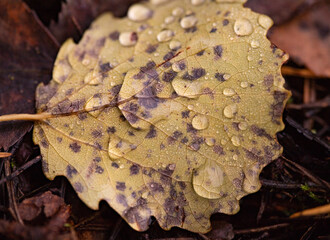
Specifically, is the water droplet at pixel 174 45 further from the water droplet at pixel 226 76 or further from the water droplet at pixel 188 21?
the water droplet at pixel 226 76

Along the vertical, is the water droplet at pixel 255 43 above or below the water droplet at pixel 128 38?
below

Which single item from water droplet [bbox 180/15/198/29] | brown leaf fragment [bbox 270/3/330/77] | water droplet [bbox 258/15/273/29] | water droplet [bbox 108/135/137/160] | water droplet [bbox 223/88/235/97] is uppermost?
water droplet [bbox 180/15/198/29]

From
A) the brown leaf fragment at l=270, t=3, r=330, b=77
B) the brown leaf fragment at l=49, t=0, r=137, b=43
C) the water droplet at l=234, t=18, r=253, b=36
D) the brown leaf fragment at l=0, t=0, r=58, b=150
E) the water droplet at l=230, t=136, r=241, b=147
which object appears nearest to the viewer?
the water droplet at l=230, t=136, r=241, b=147

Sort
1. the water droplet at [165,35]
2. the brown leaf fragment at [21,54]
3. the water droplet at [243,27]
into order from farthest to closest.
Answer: the brown leaf fragment at [21,54] → the water droplet at [165,35] → the water droplet at [243,27]

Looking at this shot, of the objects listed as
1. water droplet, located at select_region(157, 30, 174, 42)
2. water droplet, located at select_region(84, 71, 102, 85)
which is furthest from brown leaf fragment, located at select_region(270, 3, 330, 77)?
water droplet, located at select_region(84, 71, 102, 85)

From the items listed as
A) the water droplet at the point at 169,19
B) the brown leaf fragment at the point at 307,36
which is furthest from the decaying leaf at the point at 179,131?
the brown leaf fragment at the point at 307,36

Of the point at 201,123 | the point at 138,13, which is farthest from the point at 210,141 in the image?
the point at 138,13

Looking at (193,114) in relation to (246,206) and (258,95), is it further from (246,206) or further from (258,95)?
(246,206)

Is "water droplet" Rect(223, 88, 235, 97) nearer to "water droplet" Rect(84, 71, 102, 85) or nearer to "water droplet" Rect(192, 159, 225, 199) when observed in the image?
"water droplet" Rect(192, 159, 225, 199)
